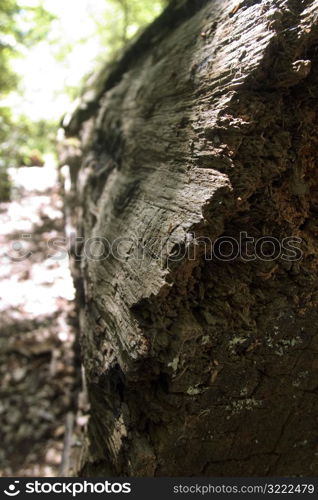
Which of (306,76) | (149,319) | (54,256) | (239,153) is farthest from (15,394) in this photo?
(306,76)

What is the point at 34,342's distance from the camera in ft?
10.6

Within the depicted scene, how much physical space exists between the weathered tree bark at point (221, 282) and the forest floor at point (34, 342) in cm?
111

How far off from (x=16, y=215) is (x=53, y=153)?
1.07 metres

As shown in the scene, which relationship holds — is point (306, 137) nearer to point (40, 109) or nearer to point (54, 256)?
point (54, 256)

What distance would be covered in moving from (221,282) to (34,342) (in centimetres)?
231

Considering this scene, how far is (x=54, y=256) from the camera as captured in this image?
4031 millimetres

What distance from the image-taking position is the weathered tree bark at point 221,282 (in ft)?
Answer: 4.14

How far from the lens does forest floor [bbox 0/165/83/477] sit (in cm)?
→ 264

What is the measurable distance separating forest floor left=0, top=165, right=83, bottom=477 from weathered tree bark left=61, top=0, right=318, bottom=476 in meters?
1.11
